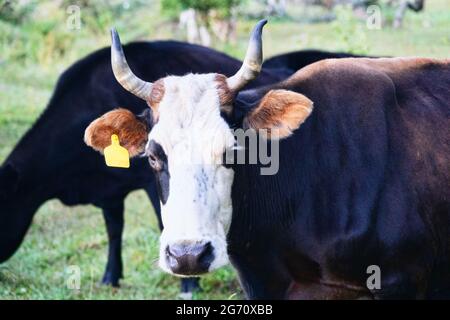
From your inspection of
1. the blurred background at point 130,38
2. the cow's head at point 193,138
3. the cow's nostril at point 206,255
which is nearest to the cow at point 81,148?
the blurred background at point 130,38

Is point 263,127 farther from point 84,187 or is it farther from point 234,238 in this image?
point 84,187

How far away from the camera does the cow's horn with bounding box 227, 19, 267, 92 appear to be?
4.34 metres

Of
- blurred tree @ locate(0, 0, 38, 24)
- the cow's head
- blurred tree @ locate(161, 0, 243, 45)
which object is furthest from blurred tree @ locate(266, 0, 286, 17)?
the cow's head

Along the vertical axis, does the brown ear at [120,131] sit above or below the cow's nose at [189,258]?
above

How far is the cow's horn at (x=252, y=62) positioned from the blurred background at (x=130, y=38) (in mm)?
1391

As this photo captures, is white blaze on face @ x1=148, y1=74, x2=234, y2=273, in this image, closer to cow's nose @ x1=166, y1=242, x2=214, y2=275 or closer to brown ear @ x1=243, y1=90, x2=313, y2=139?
cow's nose @ x1=166, y1=242, x2=214, y2=275

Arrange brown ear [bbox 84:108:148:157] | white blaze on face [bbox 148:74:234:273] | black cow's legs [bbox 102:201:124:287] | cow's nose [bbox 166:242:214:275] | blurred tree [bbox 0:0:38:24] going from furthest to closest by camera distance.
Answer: blurred tree [bbox 0:0:38:24] < black cow's legs [bbox 102:201:124:287] < brown ear [bbox 84:108:148:157] < white blaze on face [bbox 148:74:234:273] < cow's nose [bbox 166:242:214:275]

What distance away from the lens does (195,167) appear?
4.16 metres

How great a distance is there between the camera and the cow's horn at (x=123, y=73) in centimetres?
450

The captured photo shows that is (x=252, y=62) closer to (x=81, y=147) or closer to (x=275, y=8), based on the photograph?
(x=81, y=147)

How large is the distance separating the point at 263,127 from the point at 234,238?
66 centimetres

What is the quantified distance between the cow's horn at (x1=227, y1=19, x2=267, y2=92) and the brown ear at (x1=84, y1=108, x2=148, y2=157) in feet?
1.94

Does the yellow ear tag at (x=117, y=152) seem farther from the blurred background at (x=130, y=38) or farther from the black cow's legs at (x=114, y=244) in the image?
the black cow's legs at (x=114, y=244)
